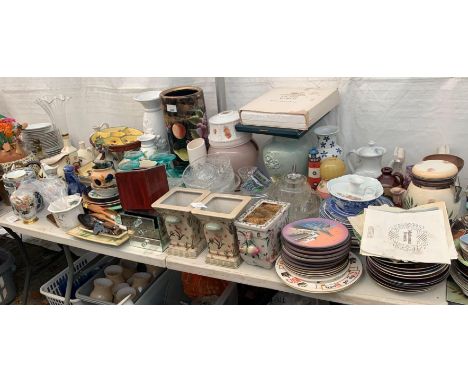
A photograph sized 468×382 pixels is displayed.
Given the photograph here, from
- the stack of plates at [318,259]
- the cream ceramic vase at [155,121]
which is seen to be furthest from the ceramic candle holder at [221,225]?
the cream ceramic vase at [155,121]

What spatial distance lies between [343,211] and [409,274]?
0.30m

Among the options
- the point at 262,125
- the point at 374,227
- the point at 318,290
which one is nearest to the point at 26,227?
the point at 262,125

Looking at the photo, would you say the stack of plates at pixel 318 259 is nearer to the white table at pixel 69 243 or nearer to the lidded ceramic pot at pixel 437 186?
the lidded ceramic pot at pixel 437 186

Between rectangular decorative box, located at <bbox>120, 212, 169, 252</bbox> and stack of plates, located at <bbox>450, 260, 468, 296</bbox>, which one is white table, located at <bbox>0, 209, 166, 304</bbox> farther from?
stack of plates, located at <bbox>450, 260, 468, 296</bbox>

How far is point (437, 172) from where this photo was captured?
1.27m

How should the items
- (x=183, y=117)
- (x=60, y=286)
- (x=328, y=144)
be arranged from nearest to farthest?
(x=328, y=144) < (x=183, y=117) < (x=60, y=286)

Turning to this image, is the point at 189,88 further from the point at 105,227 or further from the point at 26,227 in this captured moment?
the point at 26,227

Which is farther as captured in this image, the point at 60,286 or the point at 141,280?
the point at 60,286

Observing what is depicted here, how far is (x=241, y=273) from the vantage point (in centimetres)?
133

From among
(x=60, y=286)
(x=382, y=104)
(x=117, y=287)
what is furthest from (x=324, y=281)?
(x=60, y=286)

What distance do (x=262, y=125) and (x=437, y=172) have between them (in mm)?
624

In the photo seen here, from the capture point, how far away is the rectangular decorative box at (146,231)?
147cm

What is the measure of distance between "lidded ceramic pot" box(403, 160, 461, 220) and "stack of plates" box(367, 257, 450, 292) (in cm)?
22

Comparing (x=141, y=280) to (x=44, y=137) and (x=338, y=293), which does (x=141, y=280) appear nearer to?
(x=44, y=137)
